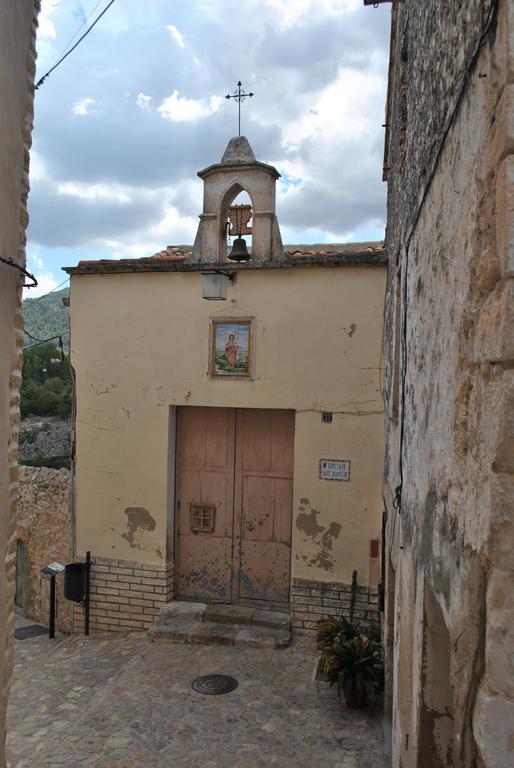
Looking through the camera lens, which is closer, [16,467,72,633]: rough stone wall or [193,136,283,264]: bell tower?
[193,136,283,264]: bell tower

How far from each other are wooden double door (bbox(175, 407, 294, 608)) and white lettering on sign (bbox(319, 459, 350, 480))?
558mm

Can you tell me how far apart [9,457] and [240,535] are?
452 cm

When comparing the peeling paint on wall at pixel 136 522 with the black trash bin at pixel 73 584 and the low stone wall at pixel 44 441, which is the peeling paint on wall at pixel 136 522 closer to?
the black trash bin at pixel 73 584

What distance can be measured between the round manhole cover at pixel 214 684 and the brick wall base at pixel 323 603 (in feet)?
4.16

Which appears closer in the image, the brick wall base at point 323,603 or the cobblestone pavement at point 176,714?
the cobblestone pavement at point 176,714

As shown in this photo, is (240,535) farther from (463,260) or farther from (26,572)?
(463,260)

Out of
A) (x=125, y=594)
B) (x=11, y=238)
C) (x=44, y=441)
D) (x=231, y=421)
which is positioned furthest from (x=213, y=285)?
(x=44, y=441)

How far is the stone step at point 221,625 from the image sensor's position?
7461 mm

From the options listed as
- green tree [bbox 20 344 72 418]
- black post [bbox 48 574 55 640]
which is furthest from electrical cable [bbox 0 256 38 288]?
green tree [bbox 20 344 72 418]

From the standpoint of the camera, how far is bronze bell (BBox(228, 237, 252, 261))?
8070 mm

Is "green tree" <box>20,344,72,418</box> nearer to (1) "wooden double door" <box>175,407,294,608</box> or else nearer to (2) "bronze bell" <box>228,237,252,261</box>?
(1) "wooden double door" <box>175,407,294,608</box>

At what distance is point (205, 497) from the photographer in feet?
27.1

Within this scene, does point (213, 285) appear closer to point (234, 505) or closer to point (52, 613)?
point (234, 505)

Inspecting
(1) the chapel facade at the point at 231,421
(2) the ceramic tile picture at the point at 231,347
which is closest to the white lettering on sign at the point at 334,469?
(1) the chapel facade at the point at 231,421
